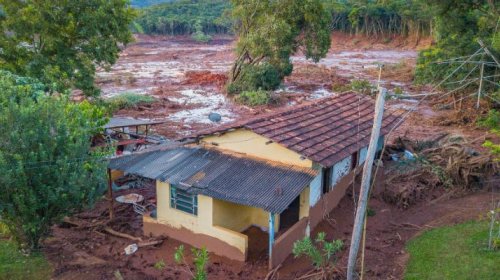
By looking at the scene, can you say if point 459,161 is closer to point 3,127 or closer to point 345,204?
point 345,204

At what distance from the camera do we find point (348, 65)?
173 feet

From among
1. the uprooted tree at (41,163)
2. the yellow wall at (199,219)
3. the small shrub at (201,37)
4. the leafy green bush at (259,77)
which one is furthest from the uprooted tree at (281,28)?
the small shrub at (201,37)

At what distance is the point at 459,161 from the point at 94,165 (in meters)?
12.1

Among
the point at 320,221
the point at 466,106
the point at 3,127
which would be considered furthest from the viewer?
the point at 466,106

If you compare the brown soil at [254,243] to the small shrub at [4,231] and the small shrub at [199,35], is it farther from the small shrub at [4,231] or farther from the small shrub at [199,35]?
the small shrub at [199,35]

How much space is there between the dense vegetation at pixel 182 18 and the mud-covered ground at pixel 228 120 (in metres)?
16.9

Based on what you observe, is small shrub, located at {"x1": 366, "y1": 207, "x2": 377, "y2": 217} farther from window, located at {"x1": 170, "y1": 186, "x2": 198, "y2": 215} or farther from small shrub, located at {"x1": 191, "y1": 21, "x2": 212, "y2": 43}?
small shrub, located at {"x1": 191, "y1": 21, "x2": 212, "y2": 43}

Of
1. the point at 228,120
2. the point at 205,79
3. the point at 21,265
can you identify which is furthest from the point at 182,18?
the point at 21,265

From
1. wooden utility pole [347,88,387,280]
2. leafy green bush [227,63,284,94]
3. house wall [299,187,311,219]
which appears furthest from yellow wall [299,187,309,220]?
leafy green bush [227,63,284,94]

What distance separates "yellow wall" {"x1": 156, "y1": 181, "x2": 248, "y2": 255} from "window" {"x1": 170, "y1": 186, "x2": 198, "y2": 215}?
0.10 m

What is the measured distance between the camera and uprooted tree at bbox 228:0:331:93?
29.7m

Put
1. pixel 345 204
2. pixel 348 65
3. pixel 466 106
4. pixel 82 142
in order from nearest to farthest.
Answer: pixel 82 142, pixel 345 204, pixel 466 106, pixel 348 65

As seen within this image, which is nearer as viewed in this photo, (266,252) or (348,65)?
(266,252)

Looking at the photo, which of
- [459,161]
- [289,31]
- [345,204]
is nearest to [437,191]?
[459,161]
